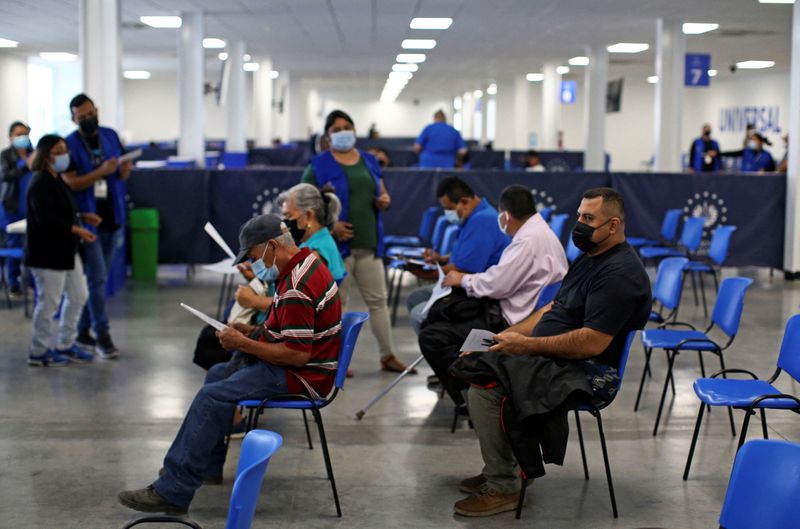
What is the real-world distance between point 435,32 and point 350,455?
1299 cm

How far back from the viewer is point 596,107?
64.2 feet

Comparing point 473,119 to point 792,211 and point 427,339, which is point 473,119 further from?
point 427,339

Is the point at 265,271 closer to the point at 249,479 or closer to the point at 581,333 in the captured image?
the point at 581,333

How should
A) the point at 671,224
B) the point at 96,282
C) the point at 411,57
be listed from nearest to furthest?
1. the point at 96,282
2. the point at 671,224
3. the point at 411,57

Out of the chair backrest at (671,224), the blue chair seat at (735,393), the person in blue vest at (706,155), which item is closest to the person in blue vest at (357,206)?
the blue chair seat at (735,393)

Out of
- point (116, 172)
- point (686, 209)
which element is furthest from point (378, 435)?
point (686, 209)

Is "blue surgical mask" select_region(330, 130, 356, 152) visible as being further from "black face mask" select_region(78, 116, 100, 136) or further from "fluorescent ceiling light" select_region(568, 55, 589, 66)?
"fluorescent ceiling light" select_region(568, 55, 589, 66)

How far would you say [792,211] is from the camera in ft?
37.2

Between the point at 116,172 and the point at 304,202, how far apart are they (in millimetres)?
2398

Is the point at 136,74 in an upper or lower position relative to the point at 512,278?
upper

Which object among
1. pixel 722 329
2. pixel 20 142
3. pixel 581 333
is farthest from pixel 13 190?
pixel 581 333

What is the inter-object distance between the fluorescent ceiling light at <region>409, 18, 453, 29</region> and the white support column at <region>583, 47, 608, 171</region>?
4647mm

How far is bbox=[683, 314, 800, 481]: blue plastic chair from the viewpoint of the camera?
13.5 feet

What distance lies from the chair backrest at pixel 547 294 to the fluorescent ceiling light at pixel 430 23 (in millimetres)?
10592
